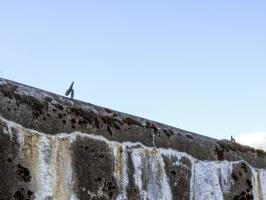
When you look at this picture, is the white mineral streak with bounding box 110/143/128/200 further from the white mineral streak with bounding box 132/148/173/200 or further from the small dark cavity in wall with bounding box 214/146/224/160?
the small dark cavity in wall with bounding box 214/146/224/160

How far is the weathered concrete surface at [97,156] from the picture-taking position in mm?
4156

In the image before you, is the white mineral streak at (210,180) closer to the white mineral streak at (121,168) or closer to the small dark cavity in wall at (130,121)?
the small dark cavity in wall at (130,121)

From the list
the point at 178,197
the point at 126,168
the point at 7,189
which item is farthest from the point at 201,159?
the point at 7,189

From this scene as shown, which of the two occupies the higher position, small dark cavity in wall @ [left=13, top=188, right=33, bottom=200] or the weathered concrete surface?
the weathered concrete surface

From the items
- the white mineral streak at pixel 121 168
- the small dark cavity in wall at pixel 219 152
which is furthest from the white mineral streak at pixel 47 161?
the small dark cavity in wall at pixel 219 152

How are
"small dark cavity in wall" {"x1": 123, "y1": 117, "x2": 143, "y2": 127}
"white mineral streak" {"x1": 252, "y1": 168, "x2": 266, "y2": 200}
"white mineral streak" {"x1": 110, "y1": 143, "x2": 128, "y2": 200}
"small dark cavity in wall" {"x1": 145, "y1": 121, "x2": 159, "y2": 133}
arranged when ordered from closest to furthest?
"white mineral streak" {"x1": 110, "y1": 143, "x2": 128, "y2": 200}
"small dark cavity in wall" {"x1": 123, "y1": 117, "x2": 143, "y2": 127}
"small dark cavity in wall" {"x1": 145, "y1": 121, "x2": 159, "y2": 133}
"white mineral streak" {"x1": 252, "y1": 168, "x2": 266, "y2": 200}

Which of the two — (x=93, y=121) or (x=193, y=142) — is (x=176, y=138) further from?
(x=93, y=121)

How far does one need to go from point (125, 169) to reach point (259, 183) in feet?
7.13

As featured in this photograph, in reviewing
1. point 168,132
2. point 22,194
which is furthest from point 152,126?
point 22,194

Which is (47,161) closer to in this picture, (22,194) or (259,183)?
(22,194)

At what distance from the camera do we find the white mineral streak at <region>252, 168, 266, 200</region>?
248 inches

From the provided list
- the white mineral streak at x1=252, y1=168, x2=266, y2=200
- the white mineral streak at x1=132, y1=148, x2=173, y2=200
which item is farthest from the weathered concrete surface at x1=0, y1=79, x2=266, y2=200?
the white mineral streak at x1=252, y1=168, x2=266, y2=200

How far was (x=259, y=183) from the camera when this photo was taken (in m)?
6.42

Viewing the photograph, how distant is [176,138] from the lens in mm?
5602
